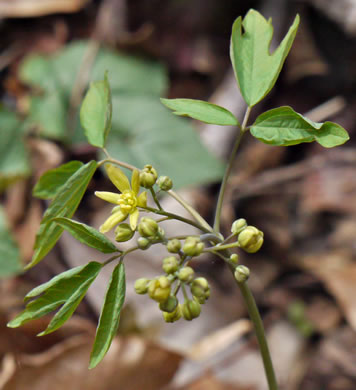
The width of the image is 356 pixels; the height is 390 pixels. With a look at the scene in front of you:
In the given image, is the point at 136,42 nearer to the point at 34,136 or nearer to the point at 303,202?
the point at 34,136

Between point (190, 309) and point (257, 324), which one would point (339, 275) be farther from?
point (190, 309)

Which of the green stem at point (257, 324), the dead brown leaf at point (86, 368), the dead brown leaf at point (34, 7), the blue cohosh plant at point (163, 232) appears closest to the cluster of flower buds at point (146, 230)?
the blue cohosh plant at point (163, 232)

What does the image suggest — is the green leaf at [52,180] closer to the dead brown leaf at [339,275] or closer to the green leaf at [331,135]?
the green leaf at [331,135]

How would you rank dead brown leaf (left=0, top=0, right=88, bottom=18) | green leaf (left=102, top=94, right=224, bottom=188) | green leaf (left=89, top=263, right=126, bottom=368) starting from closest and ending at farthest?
1. green leaf (left=89, top=263, right=126, bottom=368)
2. green leaf (left=102, top=94, right=224, bottom=188)
3. dead brown leaf (left=0, top=0, right=88, bottom=18)

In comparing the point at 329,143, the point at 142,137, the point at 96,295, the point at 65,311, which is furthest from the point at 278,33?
the point at 65,311

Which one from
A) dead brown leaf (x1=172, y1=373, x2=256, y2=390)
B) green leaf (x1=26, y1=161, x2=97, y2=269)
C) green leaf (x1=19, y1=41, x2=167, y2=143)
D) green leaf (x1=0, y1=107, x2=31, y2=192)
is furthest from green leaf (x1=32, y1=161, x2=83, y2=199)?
green leaf (x1=19, y1=41, x2=167, y2=143)

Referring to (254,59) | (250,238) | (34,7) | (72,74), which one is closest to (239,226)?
(250,238)

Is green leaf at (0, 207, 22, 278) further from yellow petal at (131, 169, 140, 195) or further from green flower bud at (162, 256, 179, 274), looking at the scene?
green flower bud at (162, 256, 179, 274)
